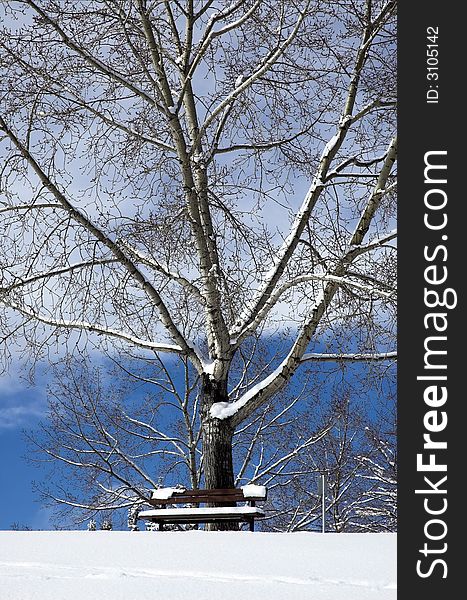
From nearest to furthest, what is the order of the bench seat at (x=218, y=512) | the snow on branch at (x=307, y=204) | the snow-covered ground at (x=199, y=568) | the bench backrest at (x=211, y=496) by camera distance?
the snow-covered ground at (x=199, y=568) < the bench seat at (x=218, y=512) < the bench backrest at (x=211, y=496) < the snow on branch at (x=307, y=204)

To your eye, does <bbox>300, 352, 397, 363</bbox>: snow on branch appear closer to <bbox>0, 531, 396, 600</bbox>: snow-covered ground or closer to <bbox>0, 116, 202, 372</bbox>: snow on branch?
<bbox>0, 116, 202, 372</bbox>: snow on branch

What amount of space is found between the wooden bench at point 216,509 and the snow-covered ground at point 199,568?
9.72 ft

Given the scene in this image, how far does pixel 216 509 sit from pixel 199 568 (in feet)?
15.2

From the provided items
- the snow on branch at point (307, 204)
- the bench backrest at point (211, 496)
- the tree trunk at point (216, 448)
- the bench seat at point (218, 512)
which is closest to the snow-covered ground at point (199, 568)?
the bench seat at point (218, 512)

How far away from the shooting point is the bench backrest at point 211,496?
8243mm

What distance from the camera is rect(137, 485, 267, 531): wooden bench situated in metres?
8.07

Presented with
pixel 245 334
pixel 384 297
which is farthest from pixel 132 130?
pixel 384 297

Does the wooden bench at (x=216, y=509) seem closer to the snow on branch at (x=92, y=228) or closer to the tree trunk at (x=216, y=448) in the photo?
the tree trunk at (x=216, y=448)

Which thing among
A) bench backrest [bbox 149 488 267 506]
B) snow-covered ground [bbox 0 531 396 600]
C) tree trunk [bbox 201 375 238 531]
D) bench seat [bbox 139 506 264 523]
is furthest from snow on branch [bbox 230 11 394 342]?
snow-covered ground [bbox 0 531 396 600]

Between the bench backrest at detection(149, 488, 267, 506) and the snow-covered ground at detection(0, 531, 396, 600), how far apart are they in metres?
3.12

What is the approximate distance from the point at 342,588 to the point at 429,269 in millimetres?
1386

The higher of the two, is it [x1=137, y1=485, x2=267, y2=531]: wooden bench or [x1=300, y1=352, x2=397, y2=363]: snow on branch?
[x1=300, y1=352, x2=397, y2=363]: snow on branch

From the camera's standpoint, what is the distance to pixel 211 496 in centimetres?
869

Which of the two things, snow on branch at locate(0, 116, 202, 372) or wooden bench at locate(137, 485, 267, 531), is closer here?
wooden bench at locate(137, 485, 267, 531)
